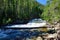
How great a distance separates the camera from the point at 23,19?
46.2 m

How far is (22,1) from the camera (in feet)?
136

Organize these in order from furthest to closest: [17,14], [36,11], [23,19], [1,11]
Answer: [36,11]
[23,19]
[17,14]
[1,11]

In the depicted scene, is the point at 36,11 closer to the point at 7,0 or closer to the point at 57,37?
the point at 7,0

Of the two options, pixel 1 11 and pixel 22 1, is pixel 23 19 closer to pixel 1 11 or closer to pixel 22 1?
pixel 22 1

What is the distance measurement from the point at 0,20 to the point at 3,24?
6.23ft

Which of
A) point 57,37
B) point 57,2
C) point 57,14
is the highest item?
point 57,2

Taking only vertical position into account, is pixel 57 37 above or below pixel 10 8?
below

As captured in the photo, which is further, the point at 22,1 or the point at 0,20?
the point at 22,1

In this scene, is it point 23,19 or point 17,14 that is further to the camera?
point 23,19

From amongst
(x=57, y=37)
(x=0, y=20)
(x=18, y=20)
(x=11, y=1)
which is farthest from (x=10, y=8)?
(x=57, y=37)

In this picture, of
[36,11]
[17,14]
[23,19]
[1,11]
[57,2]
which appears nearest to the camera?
[57,2]

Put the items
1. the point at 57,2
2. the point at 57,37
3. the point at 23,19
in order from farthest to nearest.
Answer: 1. the point at 23,19
2. the point at 57,2
3. the point at 57,37

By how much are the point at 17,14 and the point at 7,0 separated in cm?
977

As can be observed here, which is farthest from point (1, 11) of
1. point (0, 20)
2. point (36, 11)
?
point (36, 11)
